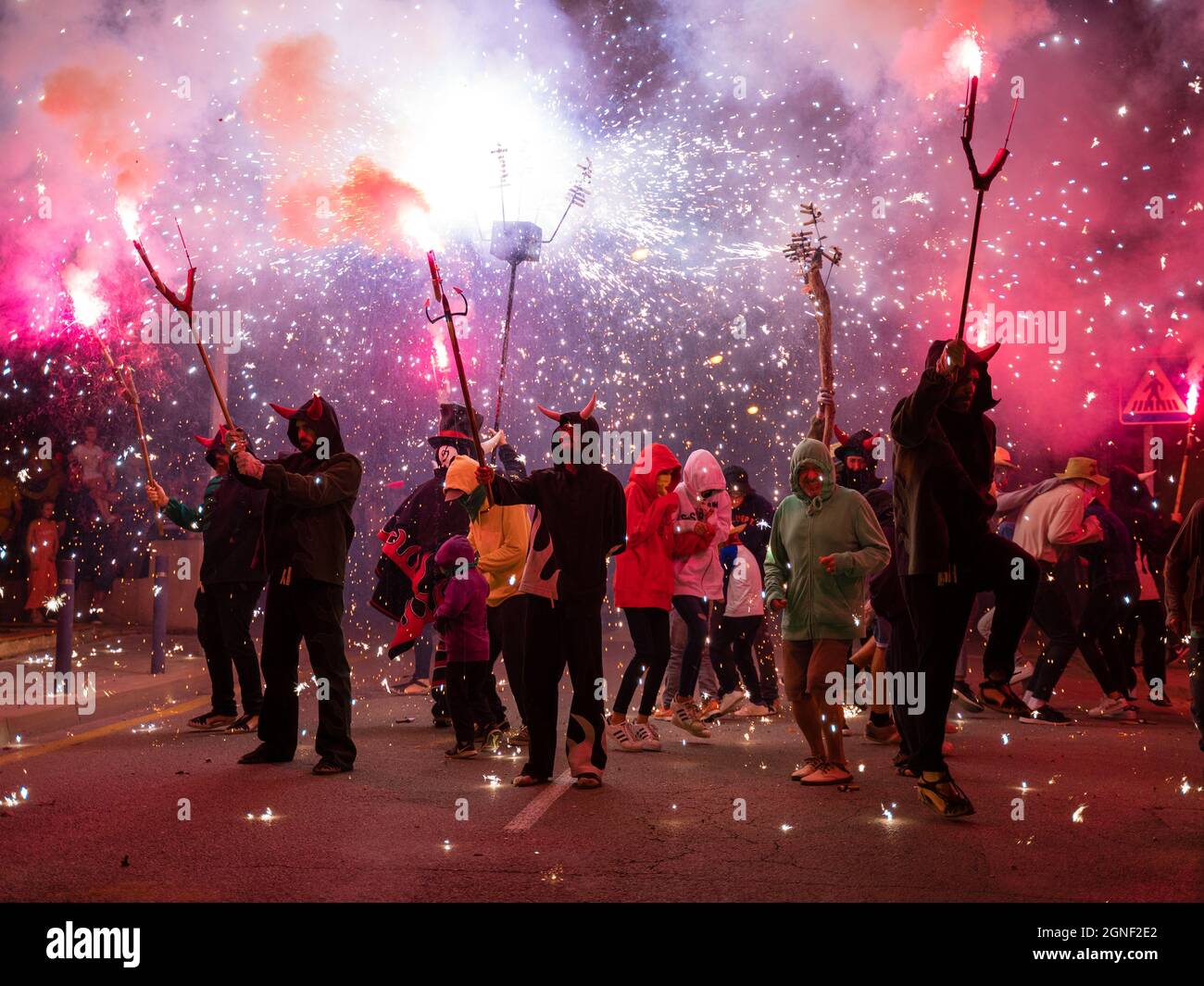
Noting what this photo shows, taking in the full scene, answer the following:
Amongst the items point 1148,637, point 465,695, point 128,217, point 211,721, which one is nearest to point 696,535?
point 465,695

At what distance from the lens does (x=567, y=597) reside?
7.14 meters

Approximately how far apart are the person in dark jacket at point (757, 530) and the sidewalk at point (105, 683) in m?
4.67

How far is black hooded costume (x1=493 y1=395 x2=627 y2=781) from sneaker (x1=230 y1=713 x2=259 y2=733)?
2652mm

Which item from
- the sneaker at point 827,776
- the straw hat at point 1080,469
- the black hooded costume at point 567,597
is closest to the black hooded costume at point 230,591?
the black hooded costume at point 567,597

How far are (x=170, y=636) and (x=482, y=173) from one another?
7.10m

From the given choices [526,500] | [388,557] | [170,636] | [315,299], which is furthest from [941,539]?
[315,299]

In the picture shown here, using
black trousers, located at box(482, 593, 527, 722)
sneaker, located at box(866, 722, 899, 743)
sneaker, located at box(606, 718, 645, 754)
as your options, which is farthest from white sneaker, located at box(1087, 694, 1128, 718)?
black trousers, located at box(482, 593, 527, 722)

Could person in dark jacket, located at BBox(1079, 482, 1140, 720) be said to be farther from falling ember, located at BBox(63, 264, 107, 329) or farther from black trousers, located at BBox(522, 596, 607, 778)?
falling ember, located at BBox(63, 264, 107, 329)

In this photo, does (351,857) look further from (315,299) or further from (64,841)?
(315,299)

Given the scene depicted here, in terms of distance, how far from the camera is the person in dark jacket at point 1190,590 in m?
6.68

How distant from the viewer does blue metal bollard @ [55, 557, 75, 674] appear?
9.65m

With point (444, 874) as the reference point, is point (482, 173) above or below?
above

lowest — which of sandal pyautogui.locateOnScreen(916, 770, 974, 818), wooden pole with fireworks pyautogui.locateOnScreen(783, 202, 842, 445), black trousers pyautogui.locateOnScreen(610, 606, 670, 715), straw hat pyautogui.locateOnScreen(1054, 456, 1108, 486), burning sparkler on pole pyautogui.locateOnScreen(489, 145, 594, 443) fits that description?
sandal pyautogui.locateOnScreen(916, 770, 974, 818)

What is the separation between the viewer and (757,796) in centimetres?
665
